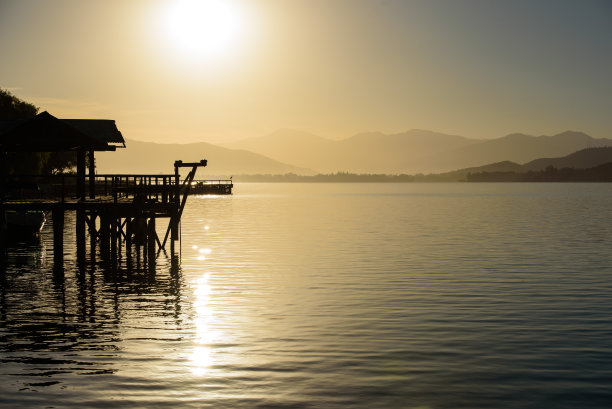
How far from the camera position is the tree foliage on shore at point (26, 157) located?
8131 cm

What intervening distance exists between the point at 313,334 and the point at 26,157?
7274 cm

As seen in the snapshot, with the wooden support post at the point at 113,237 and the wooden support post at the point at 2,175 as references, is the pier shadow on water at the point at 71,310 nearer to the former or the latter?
the wooden support post at the point at 113,237

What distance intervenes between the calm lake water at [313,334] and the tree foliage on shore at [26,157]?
160ft

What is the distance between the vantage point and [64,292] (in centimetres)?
2547

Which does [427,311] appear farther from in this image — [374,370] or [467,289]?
[374,370]

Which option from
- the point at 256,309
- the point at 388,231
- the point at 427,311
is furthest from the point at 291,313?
the point at 388,231

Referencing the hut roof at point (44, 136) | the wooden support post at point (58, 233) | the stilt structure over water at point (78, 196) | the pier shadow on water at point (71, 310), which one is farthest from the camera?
the hut roof at point (44, 136)

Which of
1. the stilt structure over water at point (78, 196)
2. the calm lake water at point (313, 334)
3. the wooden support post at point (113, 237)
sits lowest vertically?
the calm lake water at point (313, 334)

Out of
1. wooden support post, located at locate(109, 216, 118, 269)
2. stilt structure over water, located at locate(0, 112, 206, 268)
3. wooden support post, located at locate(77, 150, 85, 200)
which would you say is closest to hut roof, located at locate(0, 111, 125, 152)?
stilt structure over water, located at locate(0, 112, 206, 268)

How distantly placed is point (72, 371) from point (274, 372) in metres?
4.24

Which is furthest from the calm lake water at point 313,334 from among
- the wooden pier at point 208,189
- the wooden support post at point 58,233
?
the wooden pier at point 208,189

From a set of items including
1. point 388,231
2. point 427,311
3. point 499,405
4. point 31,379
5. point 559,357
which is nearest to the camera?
point 499,405

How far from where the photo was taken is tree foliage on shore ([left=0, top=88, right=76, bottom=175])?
8131 cm

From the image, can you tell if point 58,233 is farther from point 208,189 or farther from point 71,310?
point 208,189
